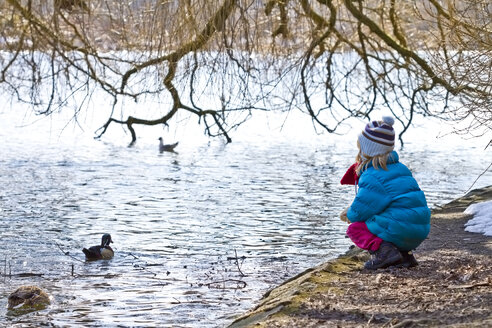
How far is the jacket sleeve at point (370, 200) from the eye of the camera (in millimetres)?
5949

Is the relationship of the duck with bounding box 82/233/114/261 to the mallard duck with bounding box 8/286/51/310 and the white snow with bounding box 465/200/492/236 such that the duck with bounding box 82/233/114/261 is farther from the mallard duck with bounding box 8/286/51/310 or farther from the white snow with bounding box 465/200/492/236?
the white snow with bounding box 465/200/492/236

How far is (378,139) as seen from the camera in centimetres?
605

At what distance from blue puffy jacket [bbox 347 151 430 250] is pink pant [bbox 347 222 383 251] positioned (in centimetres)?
5

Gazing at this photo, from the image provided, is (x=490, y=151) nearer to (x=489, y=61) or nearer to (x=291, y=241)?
(x=291, y=241)

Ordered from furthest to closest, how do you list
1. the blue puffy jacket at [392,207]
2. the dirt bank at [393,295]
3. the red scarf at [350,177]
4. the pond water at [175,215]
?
the pond water at [175,215], the red scarf at [350,177], the blue puffy jacket at [392,207], the dirt bank at [393,295]

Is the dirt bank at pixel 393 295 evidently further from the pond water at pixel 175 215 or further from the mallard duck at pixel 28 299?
the mallard duck at pixel 28 299

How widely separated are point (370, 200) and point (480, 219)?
7.88ft

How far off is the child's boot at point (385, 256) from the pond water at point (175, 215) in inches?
43.2

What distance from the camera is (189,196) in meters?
13.7

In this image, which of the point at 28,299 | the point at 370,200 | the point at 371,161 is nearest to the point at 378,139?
the point at 371,161

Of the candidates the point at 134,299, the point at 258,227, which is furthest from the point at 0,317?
the point at 258,227

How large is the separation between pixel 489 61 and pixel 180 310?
10.4ft

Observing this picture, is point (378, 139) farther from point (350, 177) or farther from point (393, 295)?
point (393, 295)

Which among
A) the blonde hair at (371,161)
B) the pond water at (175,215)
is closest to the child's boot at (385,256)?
the blonde hair at (371,161)
